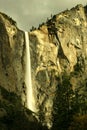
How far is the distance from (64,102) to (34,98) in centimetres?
5192

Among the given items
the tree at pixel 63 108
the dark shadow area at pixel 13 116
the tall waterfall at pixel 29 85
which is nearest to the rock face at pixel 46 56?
the tall waterfall at pixel 29 85

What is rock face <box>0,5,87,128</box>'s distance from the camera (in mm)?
130125

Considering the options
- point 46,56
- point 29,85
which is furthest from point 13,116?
point 46,56

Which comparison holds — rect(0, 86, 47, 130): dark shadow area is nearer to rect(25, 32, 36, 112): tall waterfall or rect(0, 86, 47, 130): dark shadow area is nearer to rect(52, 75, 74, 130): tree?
rect(52, 75, 74, 130): tree

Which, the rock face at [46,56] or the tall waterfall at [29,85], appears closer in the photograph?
the rock face at [46,56]

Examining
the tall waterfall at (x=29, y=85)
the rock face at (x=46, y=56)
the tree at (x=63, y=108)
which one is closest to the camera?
the tree at (x=63, y=108)

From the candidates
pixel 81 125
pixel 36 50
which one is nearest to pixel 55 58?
pixel 36 50

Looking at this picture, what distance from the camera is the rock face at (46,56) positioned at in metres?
130

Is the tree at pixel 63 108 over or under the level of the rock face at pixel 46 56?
under

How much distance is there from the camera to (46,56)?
148750 millimetres

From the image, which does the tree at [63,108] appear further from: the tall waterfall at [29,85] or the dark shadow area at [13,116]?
the tall waterfall at [29,85]

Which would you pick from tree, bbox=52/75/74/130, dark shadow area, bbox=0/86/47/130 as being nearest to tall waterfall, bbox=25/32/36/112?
dark shadow area, bbox=0/86/47/130

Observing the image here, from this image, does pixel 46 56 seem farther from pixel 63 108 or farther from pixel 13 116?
pixel 63 108

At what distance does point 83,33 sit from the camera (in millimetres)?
167875
